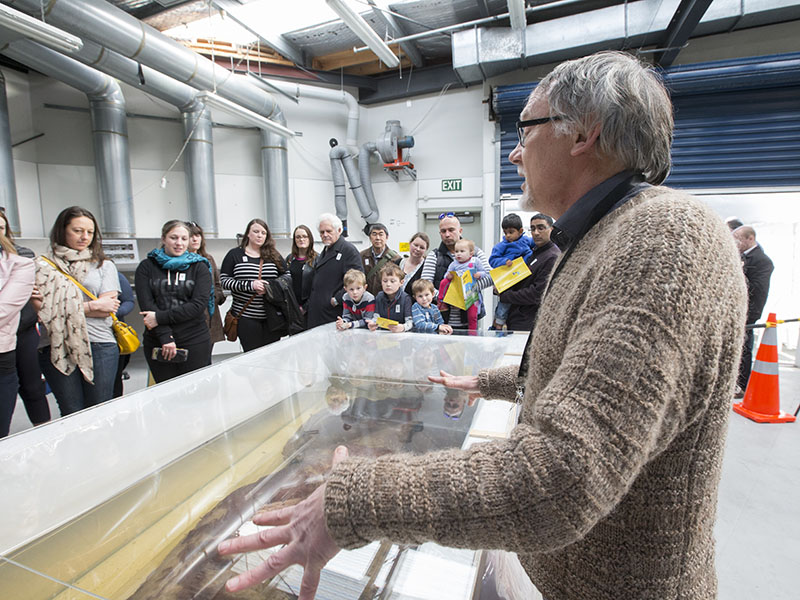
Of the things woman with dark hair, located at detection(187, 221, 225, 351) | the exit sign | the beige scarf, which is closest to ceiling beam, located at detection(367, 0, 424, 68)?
the exit sign

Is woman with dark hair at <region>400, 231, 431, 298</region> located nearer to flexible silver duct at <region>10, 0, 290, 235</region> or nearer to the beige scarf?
the beige scarf

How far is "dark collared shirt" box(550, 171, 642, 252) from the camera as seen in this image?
63 cm

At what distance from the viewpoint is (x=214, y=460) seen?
62.2 inches

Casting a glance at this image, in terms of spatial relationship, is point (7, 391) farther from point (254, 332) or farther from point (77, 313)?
point (254, 332)

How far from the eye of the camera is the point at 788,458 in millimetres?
2504

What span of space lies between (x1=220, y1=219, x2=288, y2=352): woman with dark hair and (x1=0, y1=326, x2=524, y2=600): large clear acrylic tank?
1039 millimetres

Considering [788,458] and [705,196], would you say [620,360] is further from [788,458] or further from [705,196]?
[705,196]

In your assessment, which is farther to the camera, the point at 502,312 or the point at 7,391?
the point at 502,312

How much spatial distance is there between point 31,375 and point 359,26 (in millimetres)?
3362

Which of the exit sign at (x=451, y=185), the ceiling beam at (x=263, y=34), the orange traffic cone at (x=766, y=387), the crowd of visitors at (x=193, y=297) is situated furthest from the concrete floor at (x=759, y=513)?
the exit sign at (x=451, y=185)

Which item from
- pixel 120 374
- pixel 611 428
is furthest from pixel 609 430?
pixel 120 374

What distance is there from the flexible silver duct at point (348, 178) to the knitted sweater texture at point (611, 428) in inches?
231

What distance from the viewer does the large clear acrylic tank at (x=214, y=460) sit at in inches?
38.6

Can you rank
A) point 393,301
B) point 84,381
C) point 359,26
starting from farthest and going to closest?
point 359,26 < point 393,301 < point 84,381
